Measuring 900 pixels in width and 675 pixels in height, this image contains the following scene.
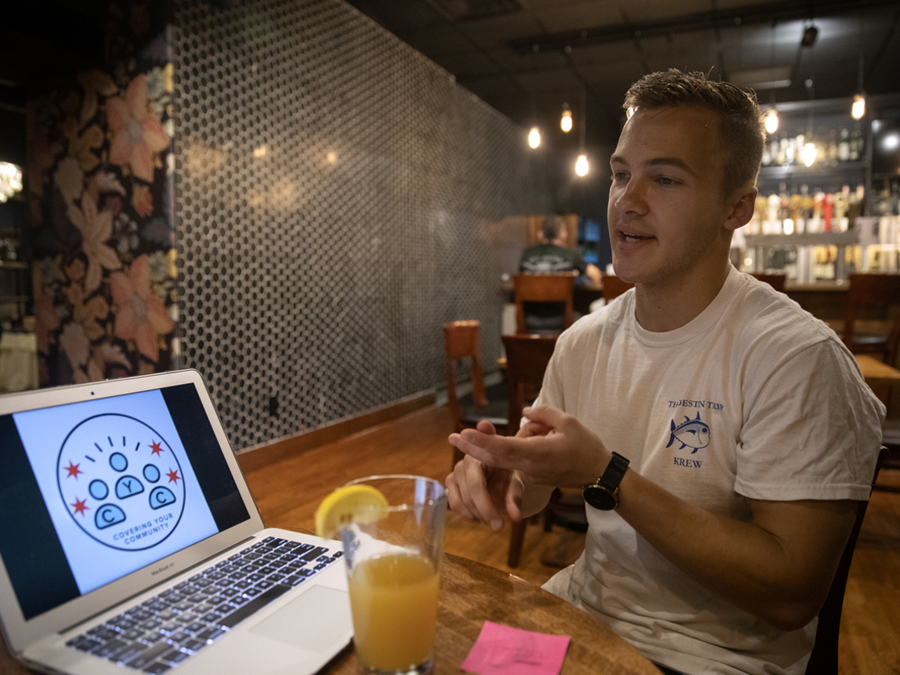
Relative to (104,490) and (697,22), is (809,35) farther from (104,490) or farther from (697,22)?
(104,490)

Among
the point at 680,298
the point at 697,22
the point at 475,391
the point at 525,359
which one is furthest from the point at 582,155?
the point at 680,298

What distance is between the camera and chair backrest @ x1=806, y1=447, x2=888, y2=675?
0.89 meters

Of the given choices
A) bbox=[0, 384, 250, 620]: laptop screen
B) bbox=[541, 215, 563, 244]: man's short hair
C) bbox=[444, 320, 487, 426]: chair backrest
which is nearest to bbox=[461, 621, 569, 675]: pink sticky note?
bbox=[0, 384, 250, 620]: laptop screen

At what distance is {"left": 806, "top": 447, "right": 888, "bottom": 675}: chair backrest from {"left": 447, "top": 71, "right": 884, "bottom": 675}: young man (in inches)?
1.5

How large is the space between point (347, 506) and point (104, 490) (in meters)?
0.30

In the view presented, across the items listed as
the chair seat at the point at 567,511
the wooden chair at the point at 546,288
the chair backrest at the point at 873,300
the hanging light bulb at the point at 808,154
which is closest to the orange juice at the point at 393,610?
the chair seat at the point at 567,511

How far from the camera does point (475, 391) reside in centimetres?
310

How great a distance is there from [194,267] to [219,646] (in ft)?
9.50

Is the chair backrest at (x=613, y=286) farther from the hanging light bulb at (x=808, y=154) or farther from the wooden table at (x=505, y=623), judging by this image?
the hanging light bulb at (x=808, y=154)

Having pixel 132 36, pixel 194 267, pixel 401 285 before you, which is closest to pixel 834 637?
pixel 194 267

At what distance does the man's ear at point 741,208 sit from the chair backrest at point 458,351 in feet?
5.75

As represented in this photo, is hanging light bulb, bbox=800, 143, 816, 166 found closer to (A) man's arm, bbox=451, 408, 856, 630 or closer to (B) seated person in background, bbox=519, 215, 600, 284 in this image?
(B) seated person in background, bbox=519, 215, 600, 284

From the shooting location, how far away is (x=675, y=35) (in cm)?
517

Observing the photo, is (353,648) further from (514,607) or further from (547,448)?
(547,448)
